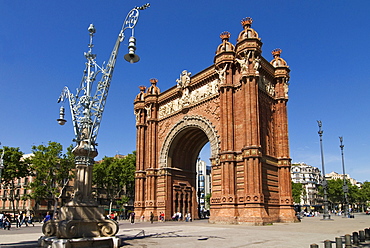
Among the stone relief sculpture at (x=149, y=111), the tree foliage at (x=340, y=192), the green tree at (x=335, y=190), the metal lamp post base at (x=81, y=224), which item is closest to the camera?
the metal lamp post base at (x=81, y=224)

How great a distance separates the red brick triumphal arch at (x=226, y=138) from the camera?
28125 mm

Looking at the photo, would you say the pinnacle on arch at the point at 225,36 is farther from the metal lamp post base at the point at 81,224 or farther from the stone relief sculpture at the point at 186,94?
the metal lamp post base at the point at 81,224

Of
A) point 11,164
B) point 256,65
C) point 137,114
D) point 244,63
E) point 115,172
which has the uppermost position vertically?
point 244,63

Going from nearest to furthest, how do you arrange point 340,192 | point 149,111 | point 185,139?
1. point 185,139
2. point 149,111
3. point 340,192

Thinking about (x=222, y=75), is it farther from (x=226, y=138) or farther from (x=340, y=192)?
(x=340, y=192)

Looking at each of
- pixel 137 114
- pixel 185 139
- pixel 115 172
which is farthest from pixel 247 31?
pixel 115 172

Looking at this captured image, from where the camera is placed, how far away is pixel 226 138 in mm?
29891

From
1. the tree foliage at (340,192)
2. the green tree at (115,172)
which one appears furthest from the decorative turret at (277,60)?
the tree foliage at (340,192)

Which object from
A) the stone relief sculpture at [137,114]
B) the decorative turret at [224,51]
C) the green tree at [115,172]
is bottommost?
the green tree at [115,172]

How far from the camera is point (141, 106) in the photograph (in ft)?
139

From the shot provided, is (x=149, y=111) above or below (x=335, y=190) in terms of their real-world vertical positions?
above

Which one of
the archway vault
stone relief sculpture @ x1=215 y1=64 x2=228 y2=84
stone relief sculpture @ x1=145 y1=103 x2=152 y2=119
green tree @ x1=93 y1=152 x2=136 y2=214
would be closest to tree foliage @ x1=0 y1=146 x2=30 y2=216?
green tree @ x1=93 y1=152 x2=136 y2=214

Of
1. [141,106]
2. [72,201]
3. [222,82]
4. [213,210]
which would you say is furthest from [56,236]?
[141,106]

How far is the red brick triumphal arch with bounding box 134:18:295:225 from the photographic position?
28.1 metres
